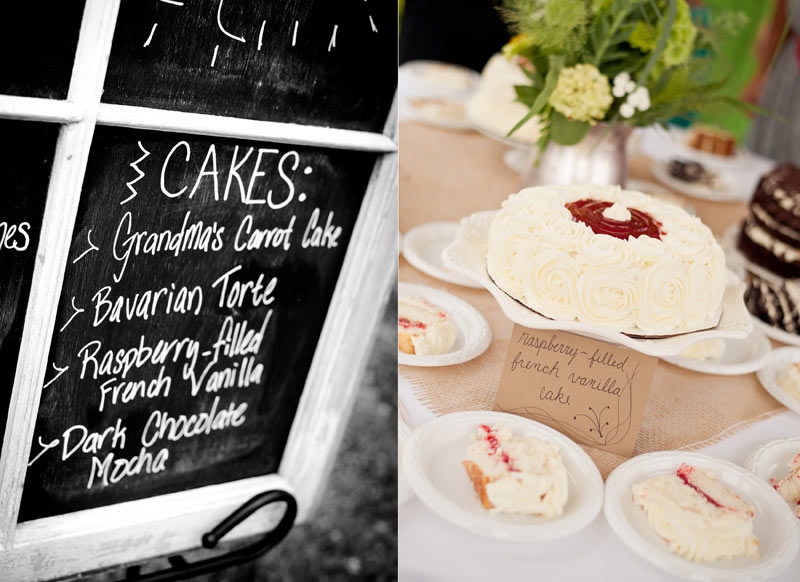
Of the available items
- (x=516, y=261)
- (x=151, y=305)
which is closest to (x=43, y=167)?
(x=151, y=305)

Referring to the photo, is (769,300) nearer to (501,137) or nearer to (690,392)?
A: (690,392)

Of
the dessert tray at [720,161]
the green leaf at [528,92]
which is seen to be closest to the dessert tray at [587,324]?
the green leaf at [528,92]

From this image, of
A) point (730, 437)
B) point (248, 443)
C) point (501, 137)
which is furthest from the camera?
point (501, 137)

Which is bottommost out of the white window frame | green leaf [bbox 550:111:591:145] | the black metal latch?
the black metal latch

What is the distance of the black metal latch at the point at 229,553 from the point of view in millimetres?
1140

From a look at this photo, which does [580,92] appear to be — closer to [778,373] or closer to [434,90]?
[778,373]

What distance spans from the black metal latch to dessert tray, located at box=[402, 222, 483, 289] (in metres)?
0.47

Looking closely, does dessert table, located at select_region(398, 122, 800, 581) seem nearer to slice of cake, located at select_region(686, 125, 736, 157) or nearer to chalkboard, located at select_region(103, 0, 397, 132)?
chalkboard, located at select_region(103, 0, 397, 132)

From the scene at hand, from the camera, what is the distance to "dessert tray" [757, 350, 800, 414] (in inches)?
39.4

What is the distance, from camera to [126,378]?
102 cm

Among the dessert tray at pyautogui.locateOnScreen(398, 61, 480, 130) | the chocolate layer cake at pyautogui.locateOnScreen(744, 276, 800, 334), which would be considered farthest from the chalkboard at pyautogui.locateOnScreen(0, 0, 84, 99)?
the dessert tray at pyautogui.locateOnScreen(398, 61, 480, 130)

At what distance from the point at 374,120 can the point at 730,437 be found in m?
0.66

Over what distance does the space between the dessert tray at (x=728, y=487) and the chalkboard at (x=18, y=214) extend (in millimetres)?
722

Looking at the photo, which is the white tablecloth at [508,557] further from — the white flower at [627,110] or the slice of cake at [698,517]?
the white flower at [627,110]
